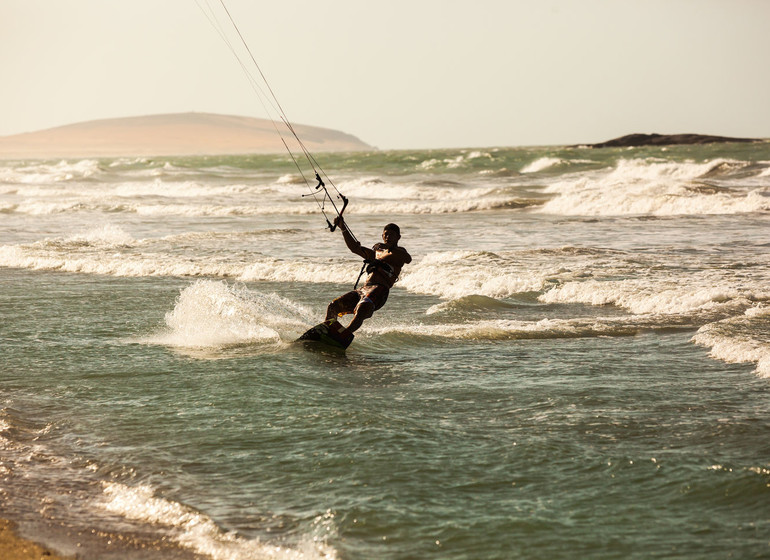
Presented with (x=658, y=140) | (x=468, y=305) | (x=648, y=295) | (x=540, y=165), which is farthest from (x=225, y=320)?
(x=658, y=140)

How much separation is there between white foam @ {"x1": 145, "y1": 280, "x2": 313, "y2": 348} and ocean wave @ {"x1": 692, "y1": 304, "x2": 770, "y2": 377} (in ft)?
16.2

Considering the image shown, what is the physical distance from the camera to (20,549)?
5.55 m

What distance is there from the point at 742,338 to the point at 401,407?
475cm

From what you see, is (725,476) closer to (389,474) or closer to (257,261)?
(389,474)

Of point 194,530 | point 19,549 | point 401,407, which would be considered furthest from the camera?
point 401,407

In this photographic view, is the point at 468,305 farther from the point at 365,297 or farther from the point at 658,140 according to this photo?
the point at 658,140

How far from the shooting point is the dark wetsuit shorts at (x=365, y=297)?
11297 millimetres

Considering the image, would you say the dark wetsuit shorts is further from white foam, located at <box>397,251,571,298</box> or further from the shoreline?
the shoreline

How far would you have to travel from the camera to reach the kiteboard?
11180mm

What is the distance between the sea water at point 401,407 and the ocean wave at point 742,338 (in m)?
0.04

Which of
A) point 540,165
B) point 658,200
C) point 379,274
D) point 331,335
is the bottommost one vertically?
point 331,335

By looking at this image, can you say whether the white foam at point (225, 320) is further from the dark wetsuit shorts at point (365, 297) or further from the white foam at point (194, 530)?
the white foam at point (194, 530)

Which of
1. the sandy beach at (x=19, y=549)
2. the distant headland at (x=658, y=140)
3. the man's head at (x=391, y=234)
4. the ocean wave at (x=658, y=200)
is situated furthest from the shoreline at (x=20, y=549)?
the distant headland at (x=658, y=140)

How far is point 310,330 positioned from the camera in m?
11.4
